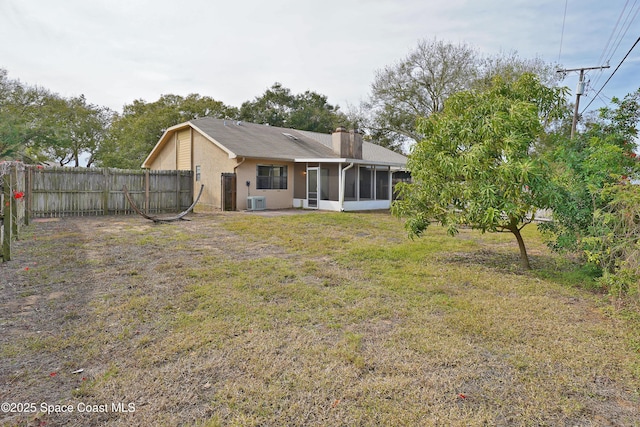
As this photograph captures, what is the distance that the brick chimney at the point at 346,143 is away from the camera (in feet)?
57.4

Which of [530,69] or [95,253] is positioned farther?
[530,69]

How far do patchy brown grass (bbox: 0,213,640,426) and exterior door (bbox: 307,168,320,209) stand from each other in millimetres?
9683

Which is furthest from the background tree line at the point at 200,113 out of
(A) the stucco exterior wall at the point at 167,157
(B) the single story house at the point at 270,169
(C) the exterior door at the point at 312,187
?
(C) the exterior door at the point at 312,187

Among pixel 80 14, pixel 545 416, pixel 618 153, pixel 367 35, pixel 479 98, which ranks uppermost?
pixel 367 35

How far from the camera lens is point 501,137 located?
5.66 metres

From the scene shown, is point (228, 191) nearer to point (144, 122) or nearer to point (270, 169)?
point (270, 169)

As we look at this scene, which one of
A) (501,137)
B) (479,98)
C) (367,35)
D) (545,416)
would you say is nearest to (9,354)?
(545,416)

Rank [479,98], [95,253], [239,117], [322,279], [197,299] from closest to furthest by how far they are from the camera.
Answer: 1. [197,299]
2. [322,279]
3. [479,98]
4. [95,253]
5. [239,117]

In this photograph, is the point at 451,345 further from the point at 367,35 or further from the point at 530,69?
the point at 530,69

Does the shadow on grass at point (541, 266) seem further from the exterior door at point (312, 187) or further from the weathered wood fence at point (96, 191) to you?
the weathered wood fence at point (96, 191)

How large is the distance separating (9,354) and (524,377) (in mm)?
4140

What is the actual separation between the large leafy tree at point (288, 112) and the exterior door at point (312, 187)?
17389mm

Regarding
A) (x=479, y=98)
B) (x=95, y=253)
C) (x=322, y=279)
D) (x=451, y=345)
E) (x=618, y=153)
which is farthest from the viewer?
(x=95, y=253)

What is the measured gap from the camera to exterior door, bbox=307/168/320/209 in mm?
16188
